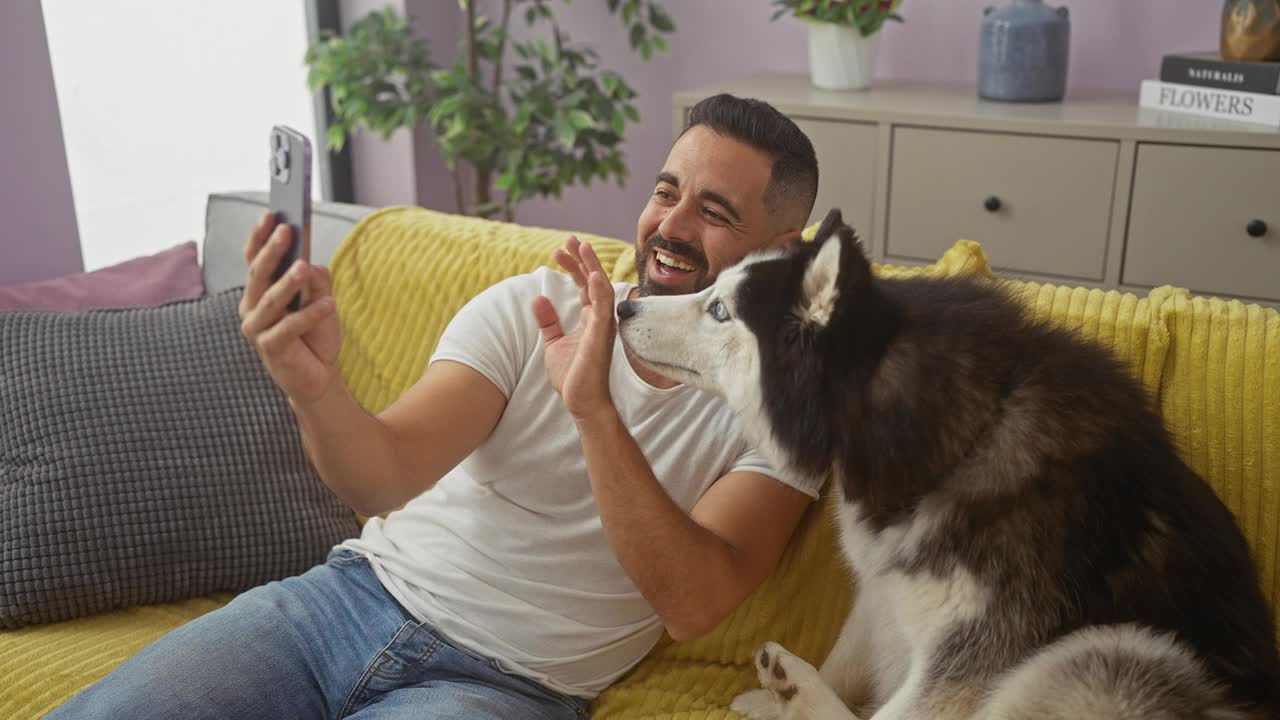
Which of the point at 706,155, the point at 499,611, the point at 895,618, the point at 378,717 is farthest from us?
the point at 706,155

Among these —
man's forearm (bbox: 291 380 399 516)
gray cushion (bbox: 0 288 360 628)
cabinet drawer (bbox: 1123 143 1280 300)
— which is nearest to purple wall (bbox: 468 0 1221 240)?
cabinet drawer (bbox: 1123 143 1280 300)

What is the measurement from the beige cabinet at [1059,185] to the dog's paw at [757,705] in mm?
1674

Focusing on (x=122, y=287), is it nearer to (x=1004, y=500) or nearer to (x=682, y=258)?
(x=682, y=258)

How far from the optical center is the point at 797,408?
1193 mm

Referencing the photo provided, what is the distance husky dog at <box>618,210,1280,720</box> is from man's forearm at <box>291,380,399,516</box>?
0.50 m

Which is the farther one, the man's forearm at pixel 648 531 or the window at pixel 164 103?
the window at pixel 164 103

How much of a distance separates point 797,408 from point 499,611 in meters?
0.55

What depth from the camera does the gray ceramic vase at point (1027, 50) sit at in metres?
2.85

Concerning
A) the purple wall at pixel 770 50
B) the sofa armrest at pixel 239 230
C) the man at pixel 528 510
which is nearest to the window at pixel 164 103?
the sofa armrest at pixel 239 230

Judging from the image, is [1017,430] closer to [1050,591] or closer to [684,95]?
[1050,591]

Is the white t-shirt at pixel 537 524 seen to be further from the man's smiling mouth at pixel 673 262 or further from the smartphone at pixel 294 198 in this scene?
the smartphone at pixel 294 198

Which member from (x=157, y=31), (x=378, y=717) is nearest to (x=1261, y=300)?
(x=378, y=717)

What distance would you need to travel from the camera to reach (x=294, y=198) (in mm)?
1169

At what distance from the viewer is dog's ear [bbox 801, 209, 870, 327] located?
111cm
